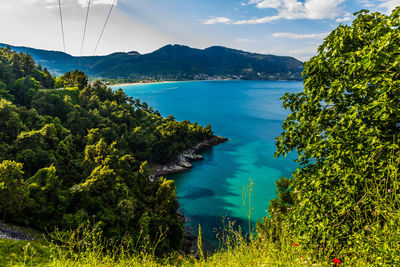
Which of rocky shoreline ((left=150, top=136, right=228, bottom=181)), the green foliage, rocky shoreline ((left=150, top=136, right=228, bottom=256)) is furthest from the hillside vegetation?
the green foliage

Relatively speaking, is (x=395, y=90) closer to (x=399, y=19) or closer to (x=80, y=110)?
(x=399, y=19)

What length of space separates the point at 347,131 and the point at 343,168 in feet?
2.48

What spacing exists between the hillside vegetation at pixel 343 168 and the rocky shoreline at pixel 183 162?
3246 cm

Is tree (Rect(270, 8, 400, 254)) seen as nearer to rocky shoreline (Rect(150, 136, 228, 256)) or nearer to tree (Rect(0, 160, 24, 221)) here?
tree (Rect(0, 160, 24, 221))

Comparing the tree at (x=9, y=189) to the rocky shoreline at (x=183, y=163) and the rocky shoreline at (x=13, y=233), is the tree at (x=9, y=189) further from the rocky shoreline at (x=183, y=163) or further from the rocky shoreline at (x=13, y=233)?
the rocky shoreline at (x=183, y=163)

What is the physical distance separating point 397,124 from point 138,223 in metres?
17.0

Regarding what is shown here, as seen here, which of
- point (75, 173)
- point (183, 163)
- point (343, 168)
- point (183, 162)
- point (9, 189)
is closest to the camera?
point (343, 168)

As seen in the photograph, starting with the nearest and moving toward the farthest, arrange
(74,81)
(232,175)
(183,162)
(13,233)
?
(13,233), (232,175), (183,162), (74,81)

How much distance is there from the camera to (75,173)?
73.2 feet

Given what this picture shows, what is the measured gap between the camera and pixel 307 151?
16.9 feet

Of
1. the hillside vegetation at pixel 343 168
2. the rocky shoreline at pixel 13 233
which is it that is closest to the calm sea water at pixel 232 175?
the hillside vegetation at pixel 343 168

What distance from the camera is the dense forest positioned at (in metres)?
14.6

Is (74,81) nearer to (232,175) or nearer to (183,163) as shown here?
(183,163)

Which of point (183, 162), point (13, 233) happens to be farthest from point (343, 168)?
point (183, 162)
